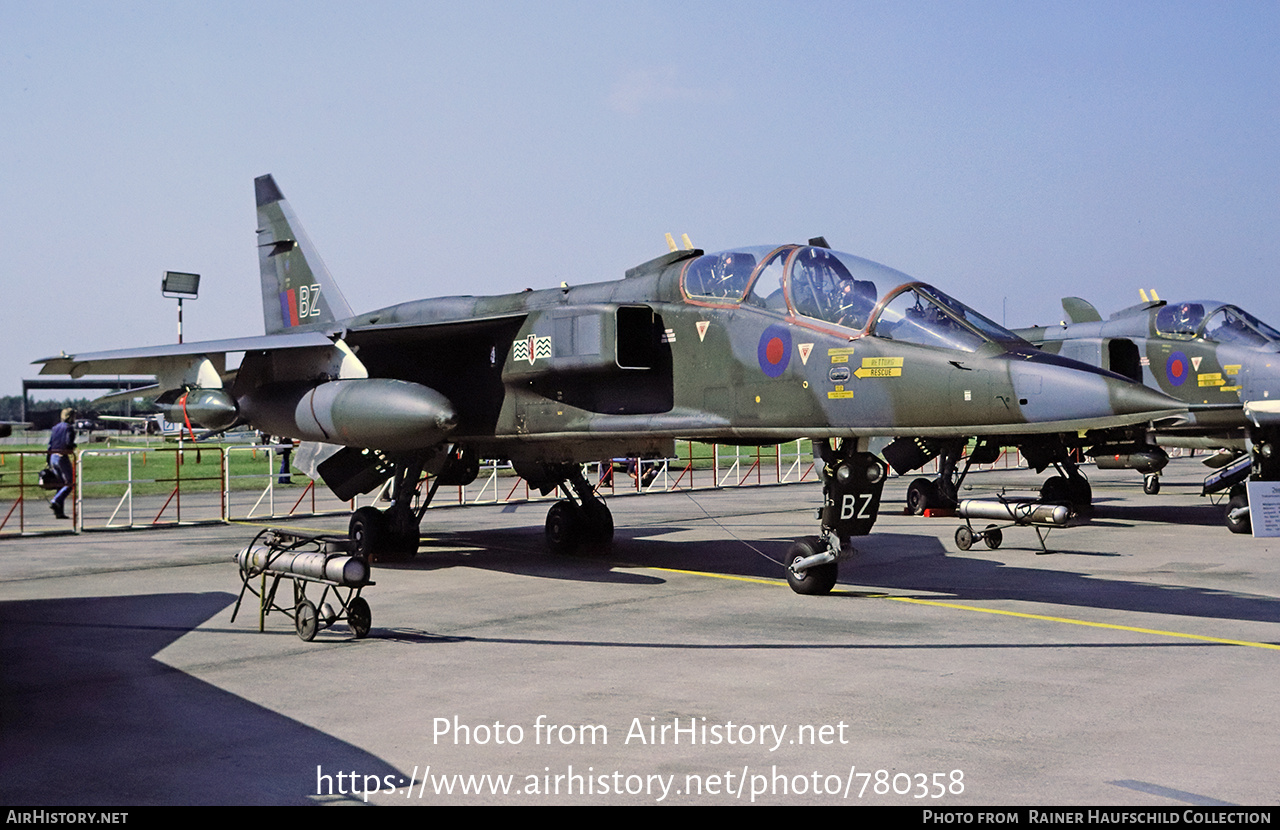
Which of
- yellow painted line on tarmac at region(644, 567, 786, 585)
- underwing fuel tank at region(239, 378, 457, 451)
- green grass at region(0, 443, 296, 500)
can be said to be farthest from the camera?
green grass at region(0, 443, 296, 500)

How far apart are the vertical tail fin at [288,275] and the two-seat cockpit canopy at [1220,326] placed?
44.2 ft

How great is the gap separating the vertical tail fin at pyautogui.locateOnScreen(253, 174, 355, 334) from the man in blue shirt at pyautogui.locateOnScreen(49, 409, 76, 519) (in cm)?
587

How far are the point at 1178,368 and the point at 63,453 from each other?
20.1m

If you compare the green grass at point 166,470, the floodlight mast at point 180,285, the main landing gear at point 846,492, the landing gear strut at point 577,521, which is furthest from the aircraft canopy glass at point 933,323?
the floodlight mast at point 180,285

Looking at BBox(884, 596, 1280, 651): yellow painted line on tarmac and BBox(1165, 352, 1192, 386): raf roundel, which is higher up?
BBox(1165, 352, 1192, 386): raf roundel

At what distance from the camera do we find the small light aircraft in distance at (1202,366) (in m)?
16.2

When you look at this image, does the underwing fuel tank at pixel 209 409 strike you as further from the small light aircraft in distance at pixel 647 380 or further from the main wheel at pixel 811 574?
the main wheel at pixel 811 574

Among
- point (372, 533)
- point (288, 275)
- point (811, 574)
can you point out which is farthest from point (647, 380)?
point (288, 275)

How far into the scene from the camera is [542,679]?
711 centimetres

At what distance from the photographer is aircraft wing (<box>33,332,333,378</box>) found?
1300cm

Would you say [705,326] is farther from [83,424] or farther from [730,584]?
[83,424]

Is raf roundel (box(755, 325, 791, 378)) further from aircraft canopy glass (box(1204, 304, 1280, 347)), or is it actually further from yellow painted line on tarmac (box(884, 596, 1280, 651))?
aircraft canopy glass (box(1204, 304, 1280, 347))

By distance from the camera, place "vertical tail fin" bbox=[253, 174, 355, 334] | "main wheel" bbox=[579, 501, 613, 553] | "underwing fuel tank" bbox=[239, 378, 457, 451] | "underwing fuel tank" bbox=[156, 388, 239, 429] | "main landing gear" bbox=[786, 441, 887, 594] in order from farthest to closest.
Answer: "vertical tail fin" bbox=[253, 174, 355, 334], "main wheel" bbox=[579, 501, 613, 553], "underwing fuel tank" bbox=[156, 388, 239, 429], "underwing fuel tank" bbox=[239, 378, 457, 451], "main landing gear" bbox=[786, 441, 887, 594]

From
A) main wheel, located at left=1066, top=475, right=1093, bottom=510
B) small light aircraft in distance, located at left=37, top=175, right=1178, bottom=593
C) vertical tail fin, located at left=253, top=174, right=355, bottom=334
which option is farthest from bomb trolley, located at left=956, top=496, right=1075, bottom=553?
vertical tail fin, located at left=253, top=174, right=355, bottom=334
